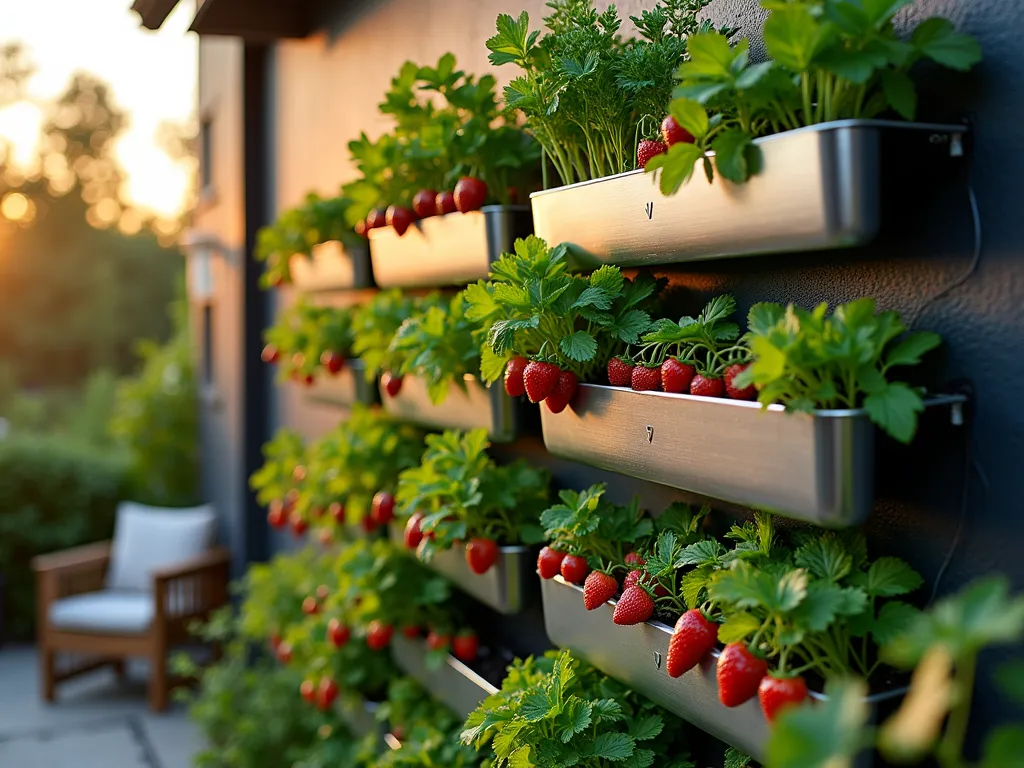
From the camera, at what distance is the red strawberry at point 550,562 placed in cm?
169

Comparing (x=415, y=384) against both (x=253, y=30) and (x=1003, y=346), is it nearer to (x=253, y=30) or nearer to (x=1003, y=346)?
(x=1003, y=346)

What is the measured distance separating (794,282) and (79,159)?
22.7 m

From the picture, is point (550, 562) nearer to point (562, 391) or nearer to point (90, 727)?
point (562, 391)

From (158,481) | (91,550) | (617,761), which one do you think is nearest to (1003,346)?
(617,761)

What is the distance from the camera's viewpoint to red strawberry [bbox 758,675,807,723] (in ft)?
3.72

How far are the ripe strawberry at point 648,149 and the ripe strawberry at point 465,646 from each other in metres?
1.25

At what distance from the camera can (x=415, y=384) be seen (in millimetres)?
2271

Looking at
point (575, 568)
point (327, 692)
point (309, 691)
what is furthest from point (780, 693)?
point (309, 691)

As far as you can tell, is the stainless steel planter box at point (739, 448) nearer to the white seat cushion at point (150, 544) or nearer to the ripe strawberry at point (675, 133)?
the ripe strawberry at point (675, 133)

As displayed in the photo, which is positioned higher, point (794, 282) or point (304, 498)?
point (794, 282)

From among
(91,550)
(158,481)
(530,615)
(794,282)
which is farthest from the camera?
(158,481)

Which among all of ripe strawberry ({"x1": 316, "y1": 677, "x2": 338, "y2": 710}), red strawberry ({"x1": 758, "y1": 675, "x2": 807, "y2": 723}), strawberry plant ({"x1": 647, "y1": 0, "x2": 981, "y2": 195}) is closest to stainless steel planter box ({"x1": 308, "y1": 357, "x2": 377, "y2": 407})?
ripe strawberry ({"x1": 316, "y1": 677, "x2": 338, "y2": 710})

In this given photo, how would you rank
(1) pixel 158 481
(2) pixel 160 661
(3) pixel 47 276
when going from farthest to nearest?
(3) pixel 47 276 → (1) pixel 158 481 → (2) pixel 160 661

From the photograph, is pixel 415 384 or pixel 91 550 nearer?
pixel 415 384
